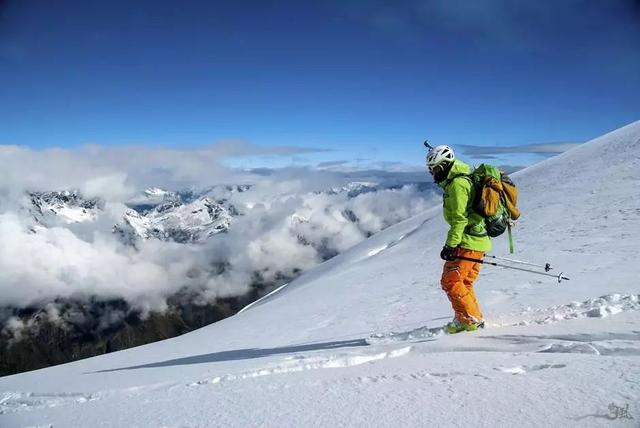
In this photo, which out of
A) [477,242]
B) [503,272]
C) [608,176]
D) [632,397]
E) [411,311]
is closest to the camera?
[632,397]

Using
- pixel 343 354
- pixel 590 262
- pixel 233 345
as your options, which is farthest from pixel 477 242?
pixel 233 345

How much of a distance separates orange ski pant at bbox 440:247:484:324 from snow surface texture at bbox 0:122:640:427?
1.32 ft

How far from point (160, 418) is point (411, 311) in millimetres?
6790

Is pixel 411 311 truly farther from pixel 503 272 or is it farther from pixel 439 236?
pixel 439 236

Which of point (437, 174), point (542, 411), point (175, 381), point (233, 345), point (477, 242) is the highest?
point (437, 174)

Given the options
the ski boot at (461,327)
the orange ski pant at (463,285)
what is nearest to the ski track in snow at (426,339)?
the ski boot at (461,327)

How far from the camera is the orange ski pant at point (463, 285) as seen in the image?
7.32m

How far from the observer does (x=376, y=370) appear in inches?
206

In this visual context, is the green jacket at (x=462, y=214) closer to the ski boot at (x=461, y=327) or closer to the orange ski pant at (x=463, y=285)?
the orange ski pant at (x=463, y=285)

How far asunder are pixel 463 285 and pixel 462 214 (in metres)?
1.22

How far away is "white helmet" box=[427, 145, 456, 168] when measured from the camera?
25.1 feet

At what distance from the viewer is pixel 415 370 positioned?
4996 millimetres

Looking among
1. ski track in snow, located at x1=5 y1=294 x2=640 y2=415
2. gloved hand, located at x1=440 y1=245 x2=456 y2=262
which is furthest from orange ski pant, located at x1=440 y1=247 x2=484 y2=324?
ski track in snow, located at x1=5 y1=294 x2=640 y2=415

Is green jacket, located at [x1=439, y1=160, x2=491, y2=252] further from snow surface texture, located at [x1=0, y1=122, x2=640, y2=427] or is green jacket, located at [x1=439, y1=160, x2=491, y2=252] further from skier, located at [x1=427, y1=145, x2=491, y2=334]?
snow surface texture, located at [x1=0, y1=122, x2=640, y2=427]
